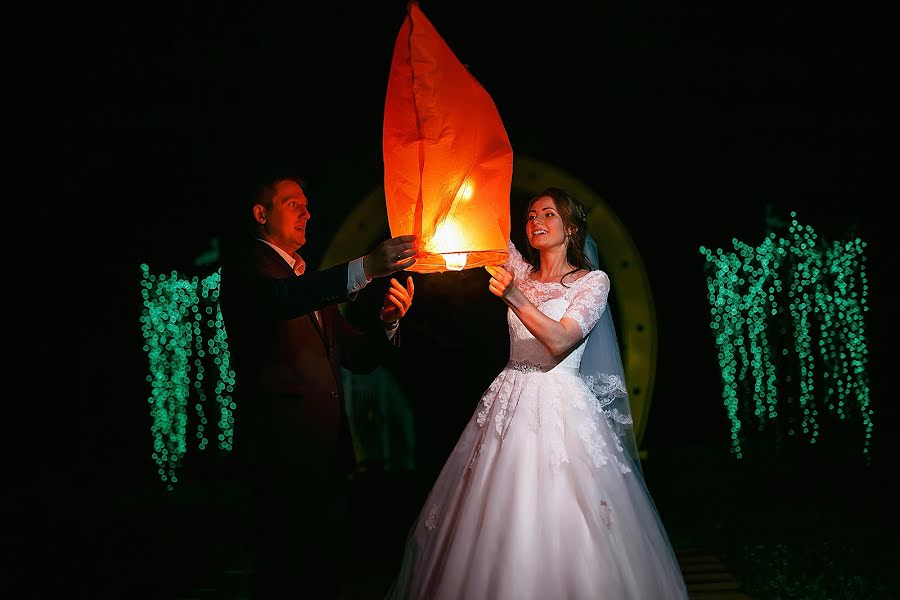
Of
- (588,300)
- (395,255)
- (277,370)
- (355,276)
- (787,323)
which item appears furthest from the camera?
(787,323)

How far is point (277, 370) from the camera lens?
2197 millimetres

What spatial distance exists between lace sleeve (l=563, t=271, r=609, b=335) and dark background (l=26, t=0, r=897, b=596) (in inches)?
61.3

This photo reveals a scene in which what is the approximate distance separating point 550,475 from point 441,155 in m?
1.03

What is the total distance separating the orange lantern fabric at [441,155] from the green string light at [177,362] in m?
2.49

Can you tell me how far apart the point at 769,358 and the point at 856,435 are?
0.92m

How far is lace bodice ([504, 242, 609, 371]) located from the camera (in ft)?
7.92

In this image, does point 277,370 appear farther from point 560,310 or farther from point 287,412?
point 560,310

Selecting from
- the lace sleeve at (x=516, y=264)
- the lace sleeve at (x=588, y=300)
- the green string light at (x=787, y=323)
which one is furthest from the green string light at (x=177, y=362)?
the green string light at (x=787, y=323)

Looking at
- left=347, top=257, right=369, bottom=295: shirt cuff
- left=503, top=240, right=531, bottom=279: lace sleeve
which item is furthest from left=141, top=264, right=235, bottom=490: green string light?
left=347, top=257, right=369, bottom=295: shirt cuff

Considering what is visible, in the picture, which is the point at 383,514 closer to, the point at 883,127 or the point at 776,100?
the point at 776,100

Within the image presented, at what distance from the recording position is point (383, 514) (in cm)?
379

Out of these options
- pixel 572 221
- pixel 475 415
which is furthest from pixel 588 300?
pixel 475 415

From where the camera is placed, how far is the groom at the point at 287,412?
2109 mm

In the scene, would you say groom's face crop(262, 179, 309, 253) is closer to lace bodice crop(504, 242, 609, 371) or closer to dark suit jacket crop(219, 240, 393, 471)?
dark suit jacket crop(219, 240, 393, 471)
